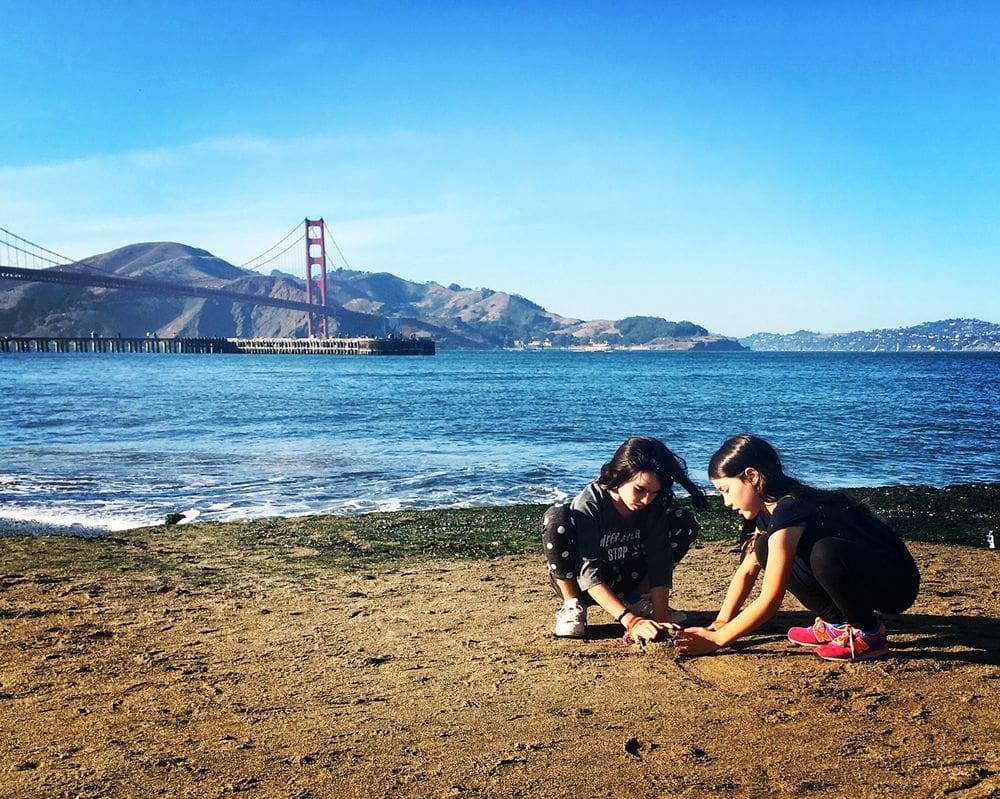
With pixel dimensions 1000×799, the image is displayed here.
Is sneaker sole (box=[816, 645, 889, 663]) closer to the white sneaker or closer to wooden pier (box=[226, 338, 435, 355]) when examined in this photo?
the white sneaker

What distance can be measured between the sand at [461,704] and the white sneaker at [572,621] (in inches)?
3.5

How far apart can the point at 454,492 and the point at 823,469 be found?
650 cm

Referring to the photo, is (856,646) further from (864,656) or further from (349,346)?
(349,346)

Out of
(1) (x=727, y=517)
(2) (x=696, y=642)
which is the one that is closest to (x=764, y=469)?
(2) (x=696, y=642)

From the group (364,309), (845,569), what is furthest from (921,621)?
(364,309)

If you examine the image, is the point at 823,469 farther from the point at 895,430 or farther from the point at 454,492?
the point at 895,430

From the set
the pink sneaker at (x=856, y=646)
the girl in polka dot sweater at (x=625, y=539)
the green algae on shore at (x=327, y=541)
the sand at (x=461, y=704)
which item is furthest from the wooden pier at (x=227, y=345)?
the pink sneaker at (x=856, y=646)

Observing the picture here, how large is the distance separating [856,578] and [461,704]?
1.70 m

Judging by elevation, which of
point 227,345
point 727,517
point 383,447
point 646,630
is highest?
point 227,345

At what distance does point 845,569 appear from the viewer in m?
3.49

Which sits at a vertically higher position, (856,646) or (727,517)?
(856,646)

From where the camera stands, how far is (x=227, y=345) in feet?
443

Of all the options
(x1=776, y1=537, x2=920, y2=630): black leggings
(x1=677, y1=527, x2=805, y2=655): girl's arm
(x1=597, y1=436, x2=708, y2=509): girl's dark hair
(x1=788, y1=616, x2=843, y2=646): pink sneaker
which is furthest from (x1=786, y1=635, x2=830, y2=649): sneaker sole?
(x1=597, y1=436, x2=708, y2=509): girl's dark hair

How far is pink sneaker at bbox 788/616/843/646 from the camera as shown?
12.7 ft
